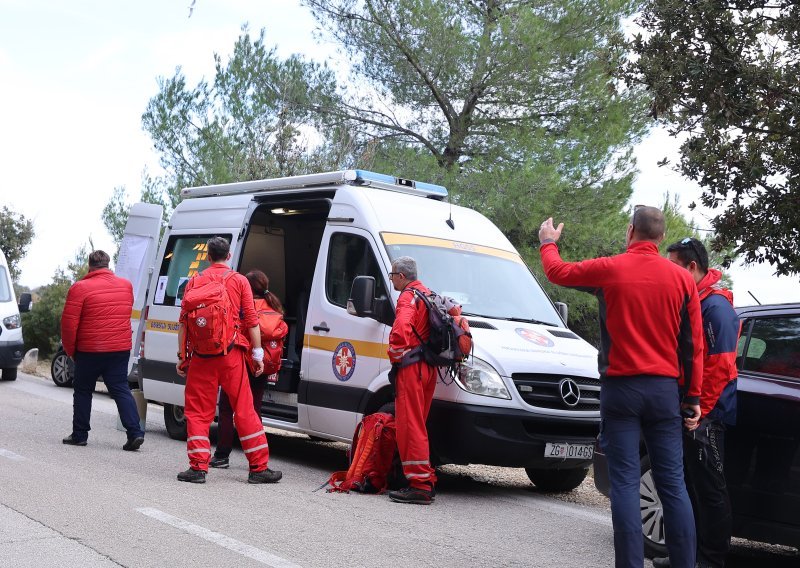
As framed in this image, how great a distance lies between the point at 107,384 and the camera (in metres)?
9.46

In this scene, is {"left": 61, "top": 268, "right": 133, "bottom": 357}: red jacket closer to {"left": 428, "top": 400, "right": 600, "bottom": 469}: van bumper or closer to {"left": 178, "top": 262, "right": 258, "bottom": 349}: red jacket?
{"left": 178, "top": 262, "right": 258, "bottom": 349}: red jacket

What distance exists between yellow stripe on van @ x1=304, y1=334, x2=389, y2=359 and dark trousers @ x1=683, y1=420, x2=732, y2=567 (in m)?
2.94

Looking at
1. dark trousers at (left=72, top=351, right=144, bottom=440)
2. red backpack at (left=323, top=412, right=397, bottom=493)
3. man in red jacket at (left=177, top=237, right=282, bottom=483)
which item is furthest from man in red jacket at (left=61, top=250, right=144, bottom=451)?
red backpack at (left=323, top=412, right=397, bottom=493)

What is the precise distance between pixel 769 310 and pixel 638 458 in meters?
1.56

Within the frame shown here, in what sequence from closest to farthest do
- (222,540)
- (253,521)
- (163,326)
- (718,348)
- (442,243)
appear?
(718,348)
(222,540)
(253,521)
(442,243)
(163,326)

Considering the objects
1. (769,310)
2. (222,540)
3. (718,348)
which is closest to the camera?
(718,348)

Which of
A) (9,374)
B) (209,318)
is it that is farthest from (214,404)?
(9,374)

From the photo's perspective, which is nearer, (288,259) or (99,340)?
(99,340)

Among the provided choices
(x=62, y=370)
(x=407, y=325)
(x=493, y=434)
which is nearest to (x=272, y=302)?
(x=407, y=325)

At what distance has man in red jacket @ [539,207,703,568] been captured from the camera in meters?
4.84

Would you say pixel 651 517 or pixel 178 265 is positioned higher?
pixel 178 265

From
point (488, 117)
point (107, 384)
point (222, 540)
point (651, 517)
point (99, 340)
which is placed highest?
point (488, 117)

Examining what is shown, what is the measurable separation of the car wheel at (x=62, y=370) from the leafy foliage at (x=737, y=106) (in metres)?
10.1

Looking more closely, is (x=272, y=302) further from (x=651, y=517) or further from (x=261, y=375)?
(x=651, y=517)
